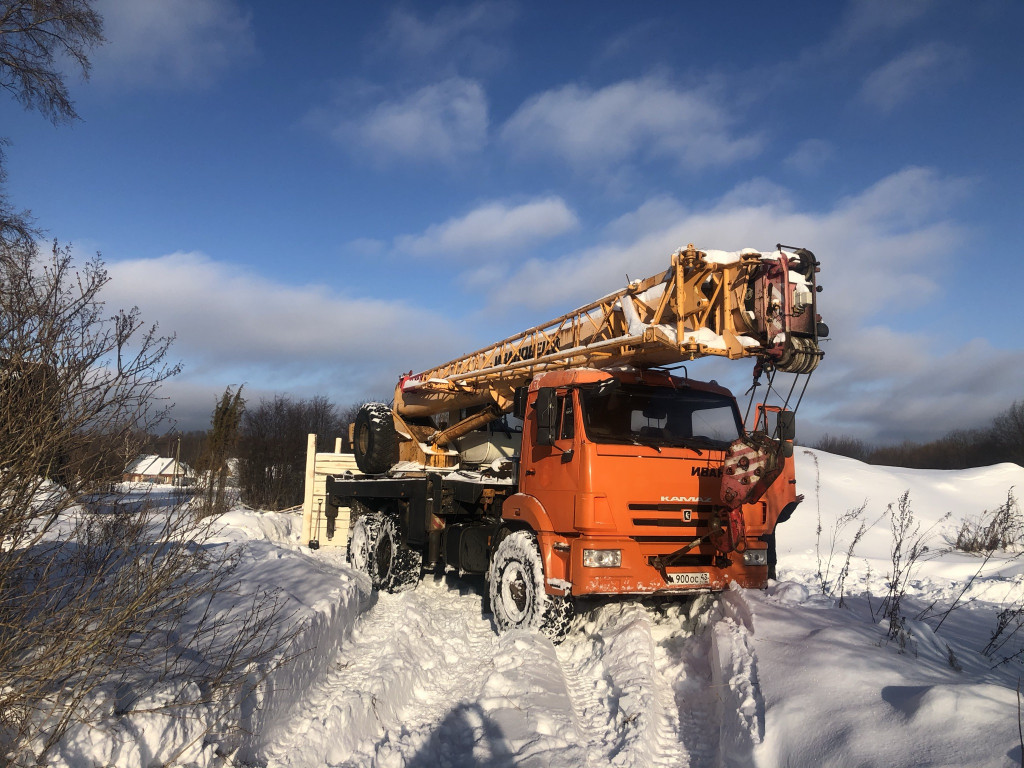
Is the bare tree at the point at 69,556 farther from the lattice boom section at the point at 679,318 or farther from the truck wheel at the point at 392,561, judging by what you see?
the truck wheel at the point at 392,561

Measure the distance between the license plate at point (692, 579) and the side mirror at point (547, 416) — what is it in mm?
1799

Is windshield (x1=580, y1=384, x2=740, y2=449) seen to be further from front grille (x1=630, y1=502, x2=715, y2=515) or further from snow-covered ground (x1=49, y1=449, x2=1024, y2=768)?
snow-covered ground (x1=49, y1=449, x2=1024, y2=768)

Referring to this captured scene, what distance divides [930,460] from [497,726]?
53.4 metres

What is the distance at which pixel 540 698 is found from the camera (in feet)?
16.8

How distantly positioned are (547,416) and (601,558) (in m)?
1.55

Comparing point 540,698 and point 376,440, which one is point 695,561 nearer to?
point 540,698

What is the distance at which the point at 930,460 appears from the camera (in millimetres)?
48531

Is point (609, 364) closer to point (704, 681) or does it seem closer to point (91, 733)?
point (704, 681)

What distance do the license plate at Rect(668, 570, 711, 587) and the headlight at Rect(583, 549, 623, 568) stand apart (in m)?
Answer: 0.63

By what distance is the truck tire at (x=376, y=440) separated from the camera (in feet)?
39.6

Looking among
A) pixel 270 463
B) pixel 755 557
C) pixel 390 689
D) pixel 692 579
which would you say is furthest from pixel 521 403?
pixel 270 463

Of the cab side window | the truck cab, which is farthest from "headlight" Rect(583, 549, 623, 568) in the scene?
the cab side window

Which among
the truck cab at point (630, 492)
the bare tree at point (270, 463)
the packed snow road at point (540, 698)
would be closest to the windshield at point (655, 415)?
the truck cab at point (630, 492)

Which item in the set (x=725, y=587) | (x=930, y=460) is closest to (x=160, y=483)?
(x=725, y=587)
